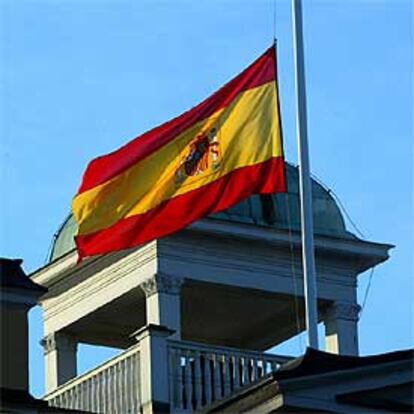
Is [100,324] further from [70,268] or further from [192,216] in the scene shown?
[192,216]

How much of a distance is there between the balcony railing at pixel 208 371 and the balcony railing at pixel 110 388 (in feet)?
1.61

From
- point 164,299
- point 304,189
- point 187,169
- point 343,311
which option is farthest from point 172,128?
point 343,311

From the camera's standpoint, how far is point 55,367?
4297 cm

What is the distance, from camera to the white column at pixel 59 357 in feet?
141

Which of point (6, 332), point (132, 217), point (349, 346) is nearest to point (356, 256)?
point (349, 346)

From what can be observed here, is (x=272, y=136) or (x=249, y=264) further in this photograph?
(x=249, y=264)

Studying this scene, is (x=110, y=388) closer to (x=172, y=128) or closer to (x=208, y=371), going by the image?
(x=208, y=371)

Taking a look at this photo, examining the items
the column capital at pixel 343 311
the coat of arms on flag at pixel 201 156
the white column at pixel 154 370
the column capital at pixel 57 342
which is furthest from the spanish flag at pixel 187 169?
the column capital at pixel 343 311

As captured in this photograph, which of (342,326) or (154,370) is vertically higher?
(342,326)

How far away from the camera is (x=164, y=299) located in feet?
133

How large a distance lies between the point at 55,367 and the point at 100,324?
0.89 metres

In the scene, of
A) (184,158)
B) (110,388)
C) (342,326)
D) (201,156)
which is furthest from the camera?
(342,326)

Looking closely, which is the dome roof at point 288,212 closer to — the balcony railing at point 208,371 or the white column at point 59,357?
the white column at point 59,357

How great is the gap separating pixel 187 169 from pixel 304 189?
250 cm
